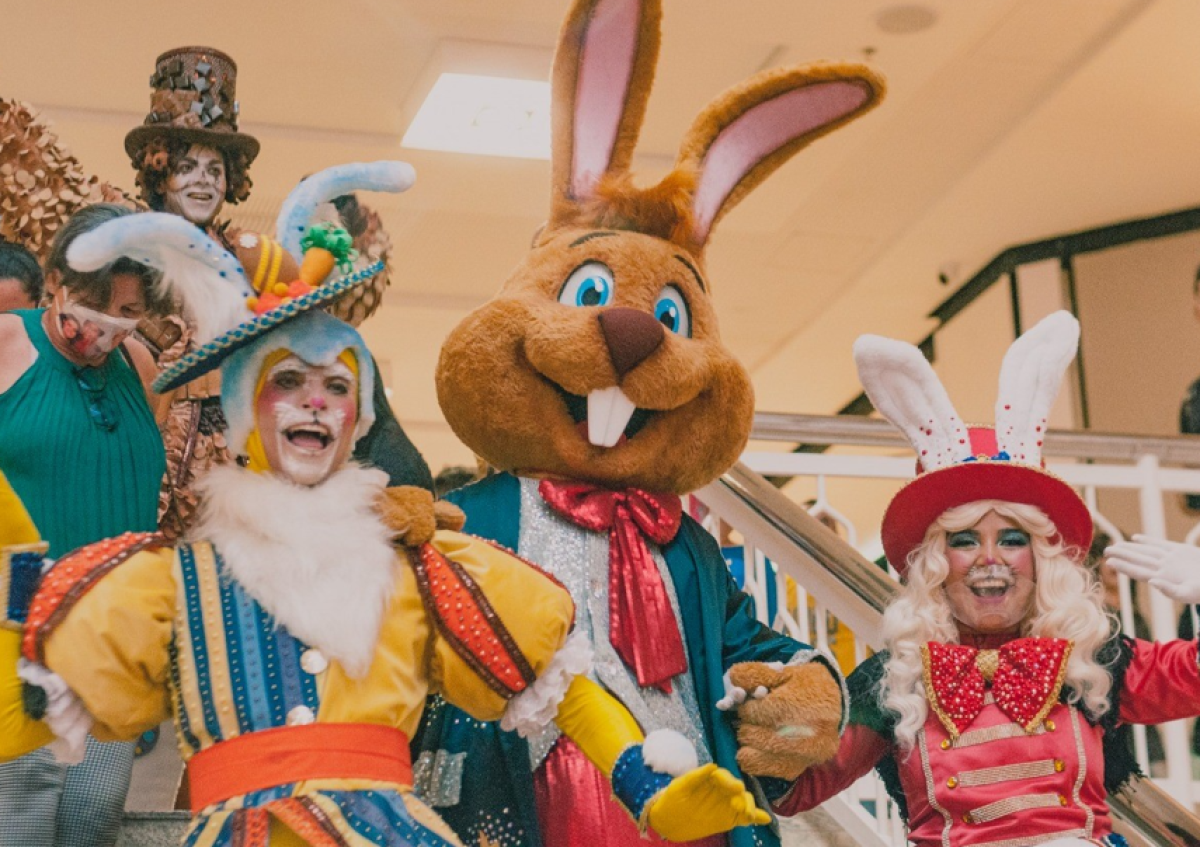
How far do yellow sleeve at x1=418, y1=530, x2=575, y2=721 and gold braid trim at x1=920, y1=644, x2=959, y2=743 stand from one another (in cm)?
87

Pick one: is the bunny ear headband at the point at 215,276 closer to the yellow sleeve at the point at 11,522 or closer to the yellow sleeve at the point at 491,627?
the yellow sleeve at the point at 11,522

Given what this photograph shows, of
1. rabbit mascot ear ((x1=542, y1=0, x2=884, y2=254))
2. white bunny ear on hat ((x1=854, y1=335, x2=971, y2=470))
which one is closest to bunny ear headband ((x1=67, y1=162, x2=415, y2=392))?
rabbit mascot ear ((x1=542, y1=0, x2=884, y2=254))

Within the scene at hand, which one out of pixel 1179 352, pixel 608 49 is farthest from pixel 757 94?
pixel 1179 352

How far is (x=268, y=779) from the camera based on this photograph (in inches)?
88.5

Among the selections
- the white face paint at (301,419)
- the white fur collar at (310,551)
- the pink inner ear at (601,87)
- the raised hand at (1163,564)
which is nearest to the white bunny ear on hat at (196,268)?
the white face paint at (301,419)

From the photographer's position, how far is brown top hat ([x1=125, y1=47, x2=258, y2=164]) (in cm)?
340

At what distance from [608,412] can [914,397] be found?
637mm

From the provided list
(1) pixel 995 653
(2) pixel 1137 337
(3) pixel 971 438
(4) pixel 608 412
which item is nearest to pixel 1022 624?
(1) pixel 995 653

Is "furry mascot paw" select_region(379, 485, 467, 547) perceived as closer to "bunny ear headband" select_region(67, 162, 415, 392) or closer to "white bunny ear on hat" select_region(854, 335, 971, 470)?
"bunny ear headband" select_region(67, 162, 415, 392)

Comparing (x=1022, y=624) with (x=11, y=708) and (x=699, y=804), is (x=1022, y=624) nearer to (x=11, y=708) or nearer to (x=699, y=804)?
(x=699, y=804)

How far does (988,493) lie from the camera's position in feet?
10.4

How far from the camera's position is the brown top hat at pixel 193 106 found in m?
3.40

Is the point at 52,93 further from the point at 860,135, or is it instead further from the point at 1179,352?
the point at 1179,352

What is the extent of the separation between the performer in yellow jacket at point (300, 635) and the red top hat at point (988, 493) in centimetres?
98
